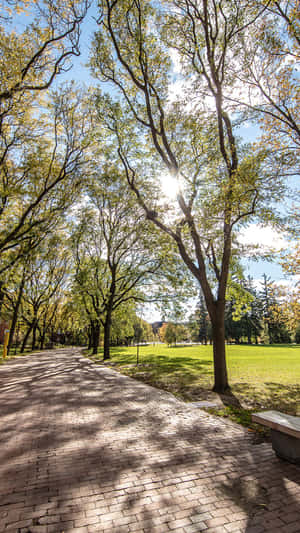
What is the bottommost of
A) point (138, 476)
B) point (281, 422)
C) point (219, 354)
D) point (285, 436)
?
point (138, 476)

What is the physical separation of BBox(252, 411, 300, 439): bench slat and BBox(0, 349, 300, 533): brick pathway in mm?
480

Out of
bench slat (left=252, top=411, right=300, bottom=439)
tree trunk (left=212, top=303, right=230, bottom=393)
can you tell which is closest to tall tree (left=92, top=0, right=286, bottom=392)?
tree trunk (left=212, top=303, right=230, bottom=393)

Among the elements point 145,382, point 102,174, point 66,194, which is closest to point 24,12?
point 66,194

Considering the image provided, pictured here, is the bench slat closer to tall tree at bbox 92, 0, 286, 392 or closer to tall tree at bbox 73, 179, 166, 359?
tall tree at bbox 92, 0, 286, 392

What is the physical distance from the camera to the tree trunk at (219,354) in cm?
867

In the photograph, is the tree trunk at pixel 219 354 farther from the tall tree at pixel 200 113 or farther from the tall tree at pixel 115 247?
the tall tree at pixel 115 247

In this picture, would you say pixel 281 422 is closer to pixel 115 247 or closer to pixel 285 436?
pixel 285 436

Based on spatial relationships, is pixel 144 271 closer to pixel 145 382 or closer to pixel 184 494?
pixel 145 382

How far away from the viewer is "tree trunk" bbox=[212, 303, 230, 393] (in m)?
8.67

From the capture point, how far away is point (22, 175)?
578 inches

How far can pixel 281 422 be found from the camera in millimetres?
3820

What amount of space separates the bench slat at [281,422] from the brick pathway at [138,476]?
0.48 meters

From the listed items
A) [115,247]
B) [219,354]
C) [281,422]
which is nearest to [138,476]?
[281,422]

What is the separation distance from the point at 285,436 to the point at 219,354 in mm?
4962
